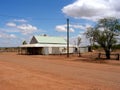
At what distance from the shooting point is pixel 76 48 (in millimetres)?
69562

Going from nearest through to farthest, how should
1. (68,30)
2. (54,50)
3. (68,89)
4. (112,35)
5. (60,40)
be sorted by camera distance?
(68,89), (112,35), (68,30), (54,50), (60,40)

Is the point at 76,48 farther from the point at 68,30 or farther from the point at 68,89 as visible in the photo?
the point at 68,89

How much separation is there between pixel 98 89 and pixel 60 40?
192 ft

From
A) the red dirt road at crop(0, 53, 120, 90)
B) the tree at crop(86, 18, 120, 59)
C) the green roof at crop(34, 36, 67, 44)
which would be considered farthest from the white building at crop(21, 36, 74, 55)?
the red dirt road at crop(0, 53, 120, 90)

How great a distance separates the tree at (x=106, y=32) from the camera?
3759 cm

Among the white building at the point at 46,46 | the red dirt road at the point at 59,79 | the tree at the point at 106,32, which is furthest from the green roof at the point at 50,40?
the red dirt road at the point at 59,79

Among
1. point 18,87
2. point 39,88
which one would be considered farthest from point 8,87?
point 39,88

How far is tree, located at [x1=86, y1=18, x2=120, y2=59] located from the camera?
123 feet

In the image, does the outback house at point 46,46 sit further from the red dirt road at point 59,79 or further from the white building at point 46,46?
the red dirt road at point 59,79

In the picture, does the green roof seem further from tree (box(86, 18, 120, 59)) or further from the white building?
tree (box(86, 18, 120, 59))

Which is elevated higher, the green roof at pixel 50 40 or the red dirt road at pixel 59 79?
the green roof at pixel 50 40

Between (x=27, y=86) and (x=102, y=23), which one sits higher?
(x=102, y=23)

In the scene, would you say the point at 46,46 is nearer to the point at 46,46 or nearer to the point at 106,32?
the point at 46,46

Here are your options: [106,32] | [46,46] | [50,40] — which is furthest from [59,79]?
[50,40]
